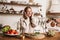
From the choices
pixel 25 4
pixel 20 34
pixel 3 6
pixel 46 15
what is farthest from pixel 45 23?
pixel 20 34

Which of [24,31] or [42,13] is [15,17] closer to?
[42,13]

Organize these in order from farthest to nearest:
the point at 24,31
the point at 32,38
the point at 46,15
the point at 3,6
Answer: the point at 46,15, the point at 3,6, the point at 24,31, the point at 32,38

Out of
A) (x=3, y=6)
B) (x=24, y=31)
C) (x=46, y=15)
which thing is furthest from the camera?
(x=46, y=15)

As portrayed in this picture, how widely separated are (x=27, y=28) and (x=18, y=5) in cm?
84

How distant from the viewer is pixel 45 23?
3.29 m

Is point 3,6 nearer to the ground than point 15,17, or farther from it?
farther from it

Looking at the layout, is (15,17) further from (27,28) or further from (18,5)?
(27,28)

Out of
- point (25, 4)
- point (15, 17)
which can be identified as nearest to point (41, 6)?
point (25, 4)

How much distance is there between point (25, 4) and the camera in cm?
314

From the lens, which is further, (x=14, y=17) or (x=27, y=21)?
(x=14, y=17)

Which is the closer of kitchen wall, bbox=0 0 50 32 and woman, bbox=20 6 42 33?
woman, bbox=20 6 42 33

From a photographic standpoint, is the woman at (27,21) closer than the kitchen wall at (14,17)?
Yes

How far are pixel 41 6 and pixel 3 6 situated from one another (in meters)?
0.71

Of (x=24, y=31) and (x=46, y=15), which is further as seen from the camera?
(x=46, y=15)
